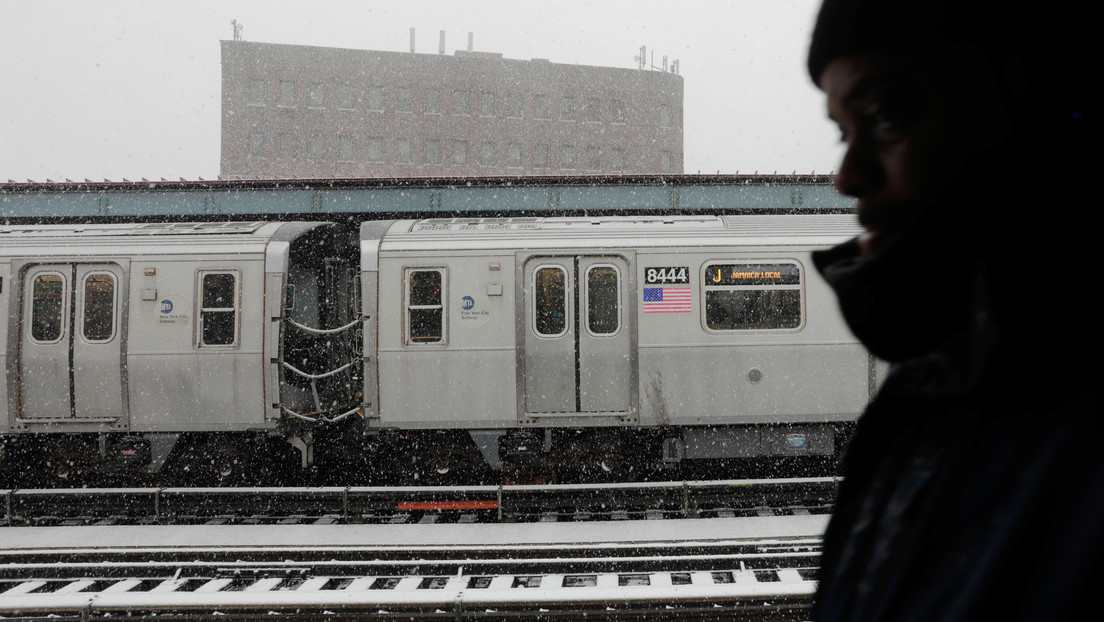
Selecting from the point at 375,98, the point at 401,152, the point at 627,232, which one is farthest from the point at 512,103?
the point at 627,232

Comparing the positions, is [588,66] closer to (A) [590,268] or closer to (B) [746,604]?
(A) [590,268]

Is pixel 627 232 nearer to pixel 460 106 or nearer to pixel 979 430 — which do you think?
pixel 979 430

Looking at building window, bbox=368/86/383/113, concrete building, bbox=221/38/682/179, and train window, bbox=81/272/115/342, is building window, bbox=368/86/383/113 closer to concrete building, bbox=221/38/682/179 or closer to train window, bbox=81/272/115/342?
concrete building, bbox=221/38/682/179

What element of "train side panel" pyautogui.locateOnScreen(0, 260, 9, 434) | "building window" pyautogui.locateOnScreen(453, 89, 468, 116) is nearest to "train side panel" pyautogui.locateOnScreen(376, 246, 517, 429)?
"train side panel" pyautogui.locateOnScreen(0, 260, 9, 434)

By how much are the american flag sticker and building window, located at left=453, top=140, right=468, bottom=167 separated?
135 ft

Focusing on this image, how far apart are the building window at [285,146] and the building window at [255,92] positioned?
2.29 metres

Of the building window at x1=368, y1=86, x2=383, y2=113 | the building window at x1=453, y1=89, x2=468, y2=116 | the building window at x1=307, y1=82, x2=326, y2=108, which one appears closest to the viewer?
the building window at x1=307, y1=82, x2=326, y2=108

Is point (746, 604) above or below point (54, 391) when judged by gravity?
below

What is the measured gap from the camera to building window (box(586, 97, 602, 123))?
5059 cm

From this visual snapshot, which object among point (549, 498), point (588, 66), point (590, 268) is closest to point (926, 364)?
point (549, 498)

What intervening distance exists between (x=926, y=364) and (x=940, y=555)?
0.18m

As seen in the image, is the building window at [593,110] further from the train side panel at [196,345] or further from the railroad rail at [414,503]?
the railroad rail at [414,503]

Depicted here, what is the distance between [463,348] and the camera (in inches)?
366

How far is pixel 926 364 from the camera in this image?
750mm
